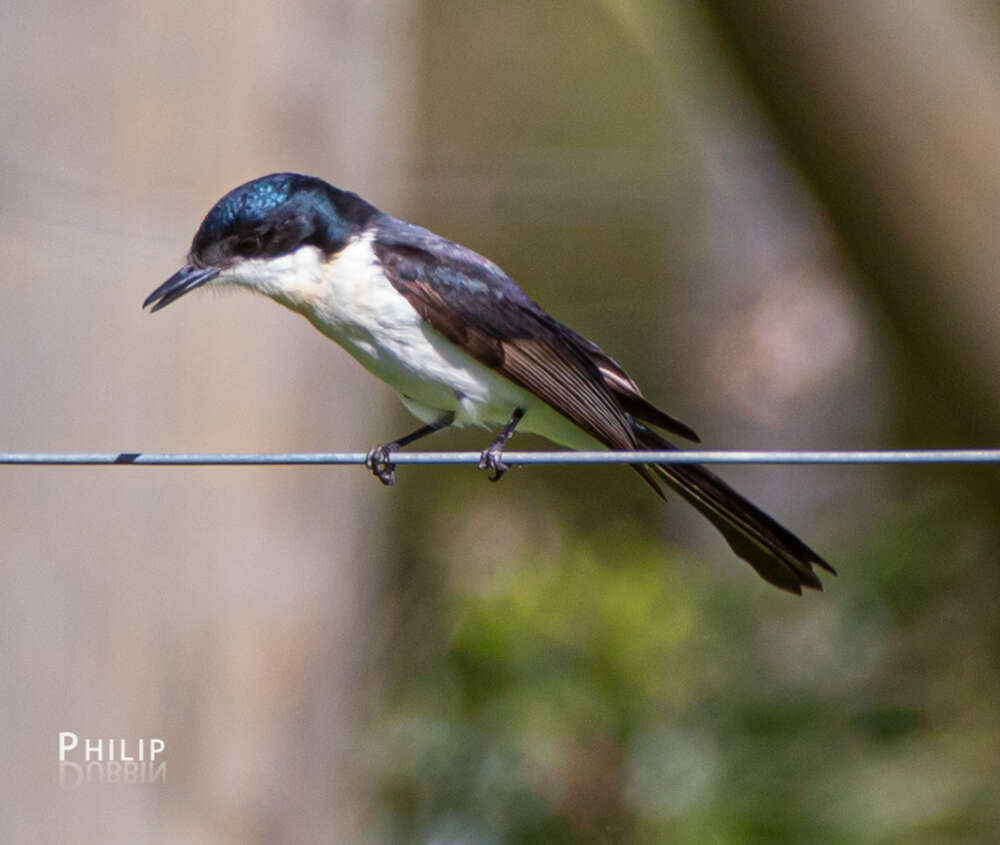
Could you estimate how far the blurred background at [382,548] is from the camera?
4281 millimetres

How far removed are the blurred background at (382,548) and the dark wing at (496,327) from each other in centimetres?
109

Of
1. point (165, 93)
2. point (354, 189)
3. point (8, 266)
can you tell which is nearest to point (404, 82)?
point (354, 189)

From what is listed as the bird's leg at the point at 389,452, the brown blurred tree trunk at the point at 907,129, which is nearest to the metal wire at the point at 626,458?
the bird's leg at the point at 389,452

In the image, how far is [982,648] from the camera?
17.6ft

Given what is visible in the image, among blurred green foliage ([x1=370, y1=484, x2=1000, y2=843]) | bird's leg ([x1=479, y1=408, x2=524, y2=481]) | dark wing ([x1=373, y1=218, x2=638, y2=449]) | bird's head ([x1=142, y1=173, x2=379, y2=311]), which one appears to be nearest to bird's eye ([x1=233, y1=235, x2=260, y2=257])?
bird's head ([x1=142, y1=173, x2=379, y2=311])

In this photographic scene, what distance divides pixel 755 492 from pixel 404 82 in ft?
10.8

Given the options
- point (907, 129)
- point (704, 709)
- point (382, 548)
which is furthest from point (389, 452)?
point (382, 548)

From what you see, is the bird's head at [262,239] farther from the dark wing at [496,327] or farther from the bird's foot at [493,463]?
the bird's foot at [493,463]

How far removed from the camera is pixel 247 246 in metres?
3.78

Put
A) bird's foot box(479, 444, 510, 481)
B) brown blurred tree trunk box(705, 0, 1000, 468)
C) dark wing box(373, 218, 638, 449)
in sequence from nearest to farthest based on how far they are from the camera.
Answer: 1. bird's foot box(479, 444, 510, 481)
2. dark wing box(373, 218, 638, 449)
3. brown blurred tree trunk box(705, 0, 1000, 468)

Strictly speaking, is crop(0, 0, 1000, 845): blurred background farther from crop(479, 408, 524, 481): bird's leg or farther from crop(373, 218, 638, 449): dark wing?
crop(479, 408, 524, 481): bird's leg

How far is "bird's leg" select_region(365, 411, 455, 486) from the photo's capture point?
12.3ft

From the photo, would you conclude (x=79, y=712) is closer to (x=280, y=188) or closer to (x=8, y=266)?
(x=8, y=266)

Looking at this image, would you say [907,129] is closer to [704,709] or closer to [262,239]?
[262,239]
